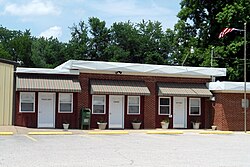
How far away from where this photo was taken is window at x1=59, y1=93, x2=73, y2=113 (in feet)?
97.1

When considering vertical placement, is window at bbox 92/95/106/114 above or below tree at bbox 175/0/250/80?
below

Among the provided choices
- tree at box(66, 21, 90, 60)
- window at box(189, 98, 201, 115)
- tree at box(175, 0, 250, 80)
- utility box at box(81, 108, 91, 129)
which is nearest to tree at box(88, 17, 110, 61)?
tree at box(66, 21, 90, 60)

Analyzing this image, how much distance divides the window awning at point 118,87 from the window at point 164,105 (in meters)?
1.89

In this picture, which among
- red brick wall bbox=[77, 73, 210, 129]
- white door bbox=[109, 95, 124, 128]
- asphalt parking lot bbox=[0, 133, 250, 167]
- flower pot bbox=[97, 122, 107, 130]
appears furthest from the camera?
white door bbox=[109, 95, 124, 128]

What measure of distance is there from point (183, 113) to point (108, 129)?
19.4ft

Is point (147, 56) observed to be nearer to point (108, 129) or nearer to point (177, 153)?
point (108, 129)

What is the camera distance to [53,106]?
2945 cm

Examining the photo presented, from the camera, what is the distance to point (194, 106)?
107 feet

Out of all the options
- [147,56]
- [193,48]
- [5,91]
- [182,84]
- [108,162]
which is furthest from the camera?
[147,56]

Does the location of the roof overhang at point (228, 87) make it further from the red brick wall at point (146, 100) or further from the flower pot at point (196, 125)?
the flower pot at point (196, 125)

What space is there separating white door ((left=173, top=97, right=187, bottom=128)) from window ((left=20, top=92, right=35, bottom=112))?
1010cm

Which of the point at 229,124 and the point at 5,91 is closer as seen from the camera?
the point at 5,91

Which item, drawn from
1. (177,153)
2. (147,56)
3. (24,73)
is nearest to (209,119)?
(24,73)

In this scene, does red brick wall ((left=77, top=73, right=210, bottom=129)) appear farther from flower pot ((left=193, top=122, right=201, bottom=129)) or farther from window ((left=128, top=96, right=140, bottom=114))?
flower pot ((left=193, top=122, right=201, bottom=129))
